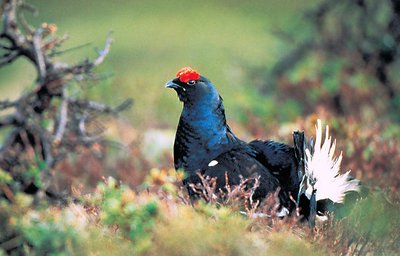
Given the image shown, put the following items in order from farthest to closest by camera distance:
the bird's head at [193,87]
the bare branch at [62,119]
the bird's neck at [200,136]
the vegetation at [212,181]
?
the bare branch at [62,119]
the bird's head at [193,87]
the bird's neck at [200,136]
the vegetation at [212,181]

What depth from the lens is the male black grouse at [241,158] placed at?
5051mm

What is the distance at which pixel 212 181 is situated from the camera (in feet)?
15.9

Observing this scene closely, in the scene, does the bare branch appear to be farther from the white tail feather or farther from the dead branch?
the white tail feather

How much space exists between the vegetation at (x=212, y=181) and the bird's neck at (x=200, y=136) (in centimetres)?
21

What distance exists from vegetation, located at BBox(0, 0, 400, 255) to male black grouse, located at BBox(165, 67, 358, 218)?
7.2 inches

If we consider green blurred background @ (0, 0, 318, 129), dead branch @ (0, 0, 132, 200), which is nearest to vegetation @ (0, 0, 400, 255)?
dead branch @ (0, 0, 132, 200)

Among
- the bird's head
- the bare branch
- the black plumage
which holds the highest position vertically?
the bird's head

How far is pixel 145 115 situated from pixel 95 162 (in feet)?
11.6

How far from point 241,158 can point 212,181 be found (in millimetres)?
458

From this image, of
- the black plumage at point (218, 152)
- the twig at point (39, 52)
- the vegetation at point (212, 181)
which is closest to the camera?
the vegetation at point (212, 181)

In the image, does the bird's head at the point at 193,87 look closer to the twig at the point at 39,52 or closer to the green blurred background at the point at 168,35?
the twig at the point at 39,52

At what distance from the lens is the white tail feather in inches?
197

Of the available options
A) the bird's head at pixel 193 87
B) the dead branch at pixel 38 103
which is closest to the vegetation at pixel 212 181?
the dead branch at pixel 38 103

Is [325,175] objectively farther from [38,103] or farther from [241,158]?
[38,103]
